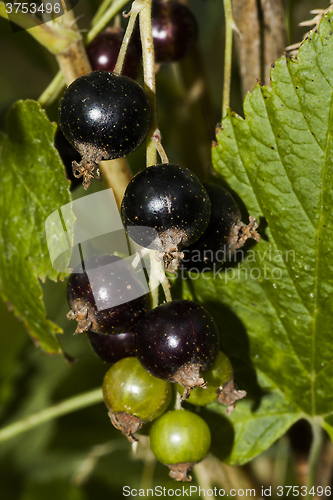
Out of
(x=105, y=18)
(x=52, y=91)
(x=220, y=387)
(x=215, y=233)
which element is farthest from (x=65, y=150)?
(x=220, y=387)

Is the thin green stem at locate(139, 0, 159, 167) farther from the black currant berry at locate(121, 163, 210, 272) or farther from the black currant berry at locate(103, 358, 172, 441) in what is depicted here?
the black currant berry at locate(103, 358, 172, 441)

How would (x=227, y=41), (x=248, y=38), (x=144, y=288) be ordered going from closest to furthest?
(x=144, y=288) → (x=227, y=41) → (x=248, y=38)

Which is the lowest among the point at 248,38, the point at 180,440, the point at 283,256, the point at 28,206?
the point at 180,440

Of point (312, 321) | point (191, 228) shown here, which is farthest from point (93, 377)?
point (191, 228)

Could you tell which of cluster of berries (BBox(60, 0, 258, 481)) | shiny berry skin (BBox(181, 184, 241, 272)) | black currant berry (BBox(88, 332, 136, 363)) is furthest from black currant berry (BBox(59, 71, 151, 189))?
black currant berry (BBox(88, 332, 136, 363))

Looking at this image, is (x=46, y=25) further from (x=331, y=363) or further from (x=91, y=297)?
(x=331, y=363)

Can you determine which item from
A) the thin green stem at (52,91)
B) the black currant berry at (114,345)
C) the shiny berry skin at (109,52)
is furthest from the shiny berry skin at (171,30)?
the black currant berry at (114,345)

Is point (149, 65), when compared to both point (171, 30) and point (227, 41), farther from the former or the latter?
point (171, 30)
